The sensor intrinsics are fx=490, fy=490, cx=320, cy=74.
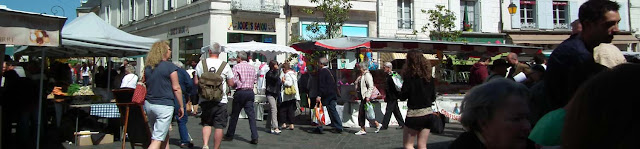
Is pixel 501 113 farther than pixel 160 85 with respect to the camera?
No

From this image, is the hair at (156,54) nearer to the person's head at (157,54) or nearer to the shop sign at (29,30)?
the person's head at (157,54)

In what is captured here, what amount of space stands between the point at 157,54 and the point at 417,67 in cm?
285

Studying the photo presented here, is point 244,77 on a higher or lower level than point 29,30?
lower

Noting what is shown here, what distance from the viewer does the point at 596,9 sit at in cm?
257

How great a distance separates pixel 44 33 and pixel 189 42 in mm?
19874

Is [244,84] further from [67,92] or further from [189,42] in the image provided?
[189,42]

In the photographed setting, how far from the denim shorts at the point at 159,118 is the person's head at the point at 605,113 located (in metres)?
4.54

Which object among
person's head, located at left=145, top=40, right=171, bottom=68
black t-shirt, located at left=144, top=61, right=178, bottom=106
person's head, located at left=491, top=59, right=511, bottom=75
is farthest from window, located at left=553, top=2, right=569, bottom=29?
black t-shirt, located at left=144, top=61, right=178, bottom=106

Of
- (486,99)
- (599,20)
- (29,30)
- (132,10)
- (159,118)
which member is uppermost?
(132,10)

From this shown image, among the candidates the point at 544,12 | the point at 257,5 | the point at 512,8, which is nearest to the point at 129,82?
the point at 257,5

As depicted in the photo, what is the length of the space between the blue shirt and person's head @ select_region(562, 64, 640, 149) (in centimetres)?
147

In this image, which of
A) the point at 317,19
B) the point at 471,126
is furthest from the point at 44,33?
the point at 317,19

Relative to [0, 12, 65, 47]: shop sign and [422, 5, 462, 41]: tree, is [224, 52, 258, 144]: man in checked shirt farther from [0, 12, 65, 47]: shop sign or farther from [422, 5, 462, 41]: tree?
[422, 5, 462, 41]: tree

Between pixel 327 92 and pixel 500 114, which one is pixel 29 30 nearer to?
pixel 500 114
